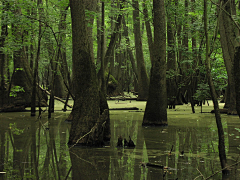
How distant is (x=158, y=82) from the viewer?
991 cm

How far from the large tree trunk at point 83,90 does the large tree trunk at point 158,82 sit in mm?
2951

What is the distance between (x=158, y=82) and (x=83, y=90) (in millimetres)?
3386

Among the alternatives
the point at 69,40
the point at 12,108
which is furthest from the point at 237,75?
the point at 12,108

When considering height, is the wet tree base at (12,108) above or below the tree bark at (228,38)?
below

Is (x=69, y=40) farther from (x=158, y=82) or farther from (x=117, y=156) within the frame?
(x=117, y=156)

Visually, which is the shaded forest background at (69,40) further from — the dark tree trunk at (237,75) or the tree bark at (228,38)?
the dark tree trunk at (237,75)

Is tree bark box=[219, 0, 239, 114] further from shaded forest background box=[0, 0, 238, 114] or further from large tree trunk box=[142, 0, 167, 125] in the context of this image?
large tree trunk box=[142, 0, 167, 125]

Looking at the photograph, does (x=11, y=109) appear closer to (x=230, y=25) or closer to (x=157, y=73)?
(x=157, y=73)

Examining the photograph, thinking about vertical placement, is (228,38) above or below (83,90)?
above

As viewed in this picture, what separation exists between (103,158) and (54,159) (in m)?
0.82

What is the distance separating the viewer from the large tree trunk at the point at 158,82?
987cm

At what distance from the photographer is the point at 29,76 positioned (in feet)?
51.5

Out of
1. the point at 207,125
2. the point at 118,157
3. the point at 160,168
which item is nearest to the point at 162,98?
the point at 207,125

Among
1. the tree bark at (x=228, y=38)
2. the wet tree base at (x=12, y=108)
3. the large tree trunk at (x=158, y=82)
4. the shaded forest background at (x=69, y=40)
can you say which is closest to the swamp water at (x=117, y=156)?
the large tree trunk at (x=158, y=82)
